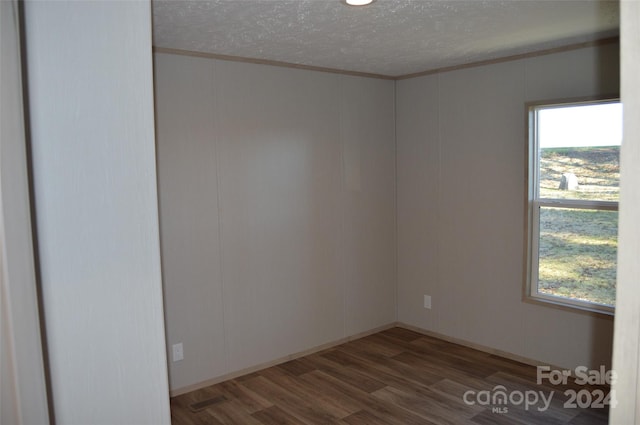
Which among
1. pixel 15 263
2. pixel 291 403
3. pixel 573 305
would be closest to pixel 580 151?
pixel 573 305

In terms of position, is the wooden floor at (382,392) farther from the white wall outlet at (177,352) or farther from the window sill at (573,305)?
the window sill at (573,305)

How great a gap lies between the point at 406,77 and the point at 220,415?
10.5 feet

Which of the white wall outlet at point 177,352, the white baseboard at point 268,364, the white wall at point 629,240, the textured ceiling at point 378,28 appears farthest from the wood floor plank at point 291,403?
the textured ceiling at point 378,28

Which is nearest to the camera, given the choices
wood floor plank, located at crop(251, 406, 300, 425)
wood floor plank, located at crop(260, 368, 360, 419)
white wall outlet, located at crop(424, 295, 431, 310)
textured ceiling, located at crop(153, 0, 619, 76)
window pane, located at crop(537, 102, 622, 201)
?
textured ceiling, located at crop(153, 0, 619, 76)

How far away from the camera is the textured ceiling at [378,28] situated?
2.45m

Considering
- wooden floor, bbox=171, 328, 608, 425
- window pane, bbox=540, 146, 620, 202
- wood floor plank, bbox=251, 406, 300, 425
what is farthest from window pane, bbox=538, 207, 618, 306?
wood floor plank, bbox=251, 406, 300, 425

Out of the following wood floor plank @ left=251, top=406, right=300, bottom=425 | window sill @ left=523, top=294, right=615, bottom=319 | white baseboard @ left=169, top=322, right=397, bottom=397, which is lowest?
wood floor plank @ left=251, top=406, right=300, bottom=425

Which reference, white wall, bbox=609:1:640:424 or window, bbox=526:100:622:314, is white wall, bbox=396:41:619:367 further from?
white wall, bbox=609:1:640:424

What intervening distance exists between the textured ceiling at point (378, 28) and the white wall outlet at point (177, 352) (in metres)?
2.01

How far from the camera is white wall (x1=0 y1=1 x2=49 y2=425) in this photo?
41.3 inches

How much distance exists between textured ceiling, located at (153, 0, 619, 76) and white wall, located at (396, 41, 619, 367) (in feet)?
0.95

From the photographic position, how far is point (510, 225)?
3.93m

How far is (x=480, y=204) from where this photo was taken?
13.5 feet

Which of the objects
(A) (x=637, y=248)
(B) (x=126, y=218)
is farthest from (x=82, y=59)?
(A) (x=637, y=248)
